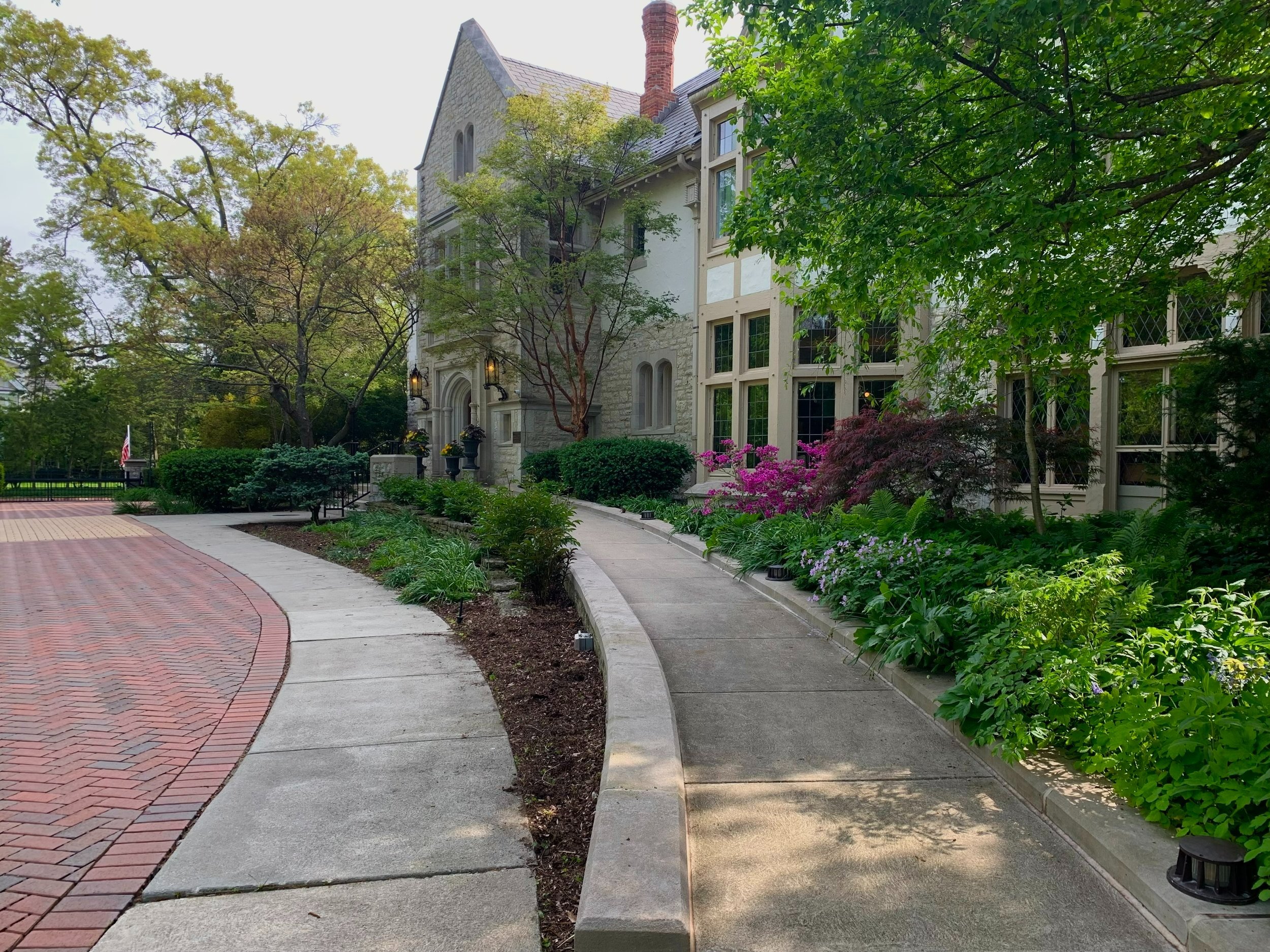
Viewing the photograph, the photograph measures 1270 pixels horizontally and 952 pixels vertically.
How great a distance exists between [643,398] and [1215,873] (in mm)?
16151

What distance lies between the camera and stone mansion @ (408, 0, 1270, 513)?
9.59m

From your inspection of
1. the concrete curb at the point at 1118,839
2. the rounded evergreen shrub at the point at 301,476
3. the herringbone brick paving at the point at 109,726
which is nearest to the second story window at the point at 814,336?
the rounded evergreen shrub at the point at 301,476

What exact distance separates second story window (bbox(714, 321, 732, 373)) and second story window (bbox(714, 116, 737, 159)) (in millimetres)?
3122

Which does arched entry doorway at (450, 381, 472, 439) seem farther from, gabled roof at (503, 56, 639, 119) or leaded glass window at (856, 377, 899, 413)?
leaded glass window at (856, 377, 899, 413)

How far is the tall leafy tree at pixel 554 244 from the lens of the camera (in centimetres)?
1622

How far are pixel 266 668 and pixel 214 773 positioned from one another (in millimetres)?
1804

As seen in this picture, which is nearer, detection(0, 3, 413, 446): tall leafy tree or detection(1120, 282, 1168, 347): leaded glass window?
detection(1120, 282, 1168, 347): leaded glass window

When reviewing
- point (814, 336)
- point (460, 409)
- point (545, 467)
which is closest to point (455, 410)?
point (460, 409)

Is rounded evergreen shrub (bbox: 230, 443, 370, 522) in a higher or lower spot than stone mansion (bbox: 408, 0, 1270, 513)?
lower

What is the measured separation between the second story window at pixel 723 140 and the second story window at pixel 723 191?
0.33 meters

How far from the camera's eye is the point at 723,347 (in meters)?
15.6

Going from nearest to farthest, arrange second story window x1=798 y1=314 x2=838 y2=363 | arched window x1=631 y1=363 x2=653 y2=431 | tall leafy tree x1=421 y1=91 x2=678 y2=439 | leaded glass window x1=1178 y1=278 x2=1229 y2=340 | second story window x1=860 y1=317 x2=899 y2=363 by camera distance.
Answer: leaded glass window x1=1178 y1=278 x2=1229 y2=340, second story window x1=860 y1=317 x2=899 y2=363, second story window x1=798 y1=314 x2=838 y2=363, tall leafy tree x1=421 y1=91 x2=678 y2=439, arched window x1=631 y1=363 x2=653 y2=431

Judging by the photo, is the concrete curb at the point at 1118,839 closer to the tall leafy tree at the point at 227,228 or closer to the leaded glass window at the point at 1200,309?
the leaded glass window at the point at 1200,309

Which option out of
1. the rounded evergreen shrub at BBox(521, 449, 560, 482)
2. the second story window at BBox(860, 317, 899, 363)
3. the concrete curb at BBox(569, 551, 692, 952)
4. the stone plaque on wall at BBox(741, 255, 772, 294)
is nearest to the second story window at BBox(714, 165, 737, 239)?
the stone plaque on wall at BBox(741, 255, 772, 294)
